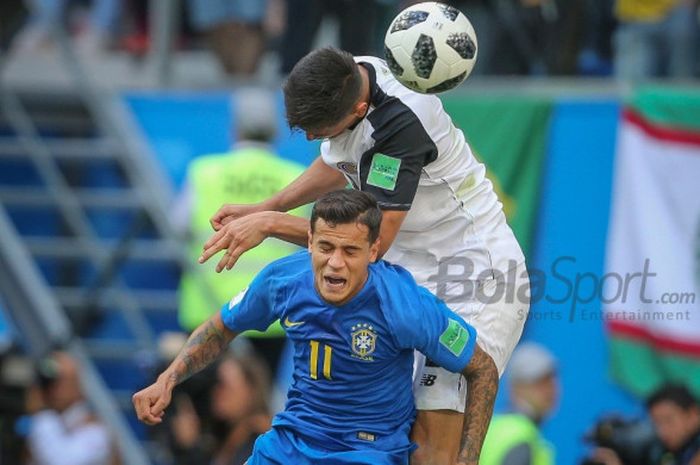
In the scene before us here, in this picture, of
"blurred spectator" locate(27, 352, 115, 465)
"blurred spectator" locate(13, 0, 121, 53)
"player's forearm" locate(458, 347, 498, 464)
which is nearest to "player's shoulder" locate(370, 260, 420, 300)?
"player's forearm" locate(458, 347, 498, 464)

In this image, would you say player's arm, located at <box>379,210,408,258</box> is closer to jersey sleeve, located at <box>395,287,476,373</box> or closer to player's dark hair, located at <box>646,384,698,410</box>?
jersey sleeve, located at <box>395,287,476,373</box>

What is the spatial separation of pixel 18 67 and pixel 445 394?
7.69 metres

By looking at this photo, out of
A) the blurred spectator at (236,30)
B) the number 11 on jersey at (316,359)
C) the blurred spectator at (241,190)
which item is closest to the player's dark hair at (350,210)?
the number 11 on jersey at (316,359)

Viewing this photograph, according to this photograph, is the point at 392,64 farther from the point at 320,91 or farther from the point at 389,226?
the point at 389,226

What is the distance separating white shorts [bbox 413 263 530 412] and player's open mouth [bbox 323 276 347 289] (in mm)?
739

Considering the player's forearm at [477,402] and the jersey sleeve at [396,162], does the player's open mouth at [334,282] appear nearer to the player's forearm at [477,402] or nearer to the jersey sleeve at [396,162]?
the jersey sleeve at [396,162]

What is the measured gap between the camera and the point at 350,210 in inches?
254

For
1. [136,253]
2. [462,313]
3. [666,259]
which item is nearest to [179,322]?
[136,253]

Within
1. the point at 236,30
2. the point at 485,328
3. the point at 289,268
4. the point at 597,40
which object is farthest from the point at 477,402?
the point at 236,30

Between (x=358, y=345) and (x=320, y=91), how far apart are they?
102 cm

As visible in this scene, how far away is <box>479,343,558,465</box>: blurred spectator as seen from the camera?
9000 mm

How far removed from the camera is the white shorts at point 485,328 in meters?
7.00

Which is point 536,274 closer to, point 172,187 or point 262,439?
point 172,187

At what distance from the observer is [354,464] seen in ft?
21.6
